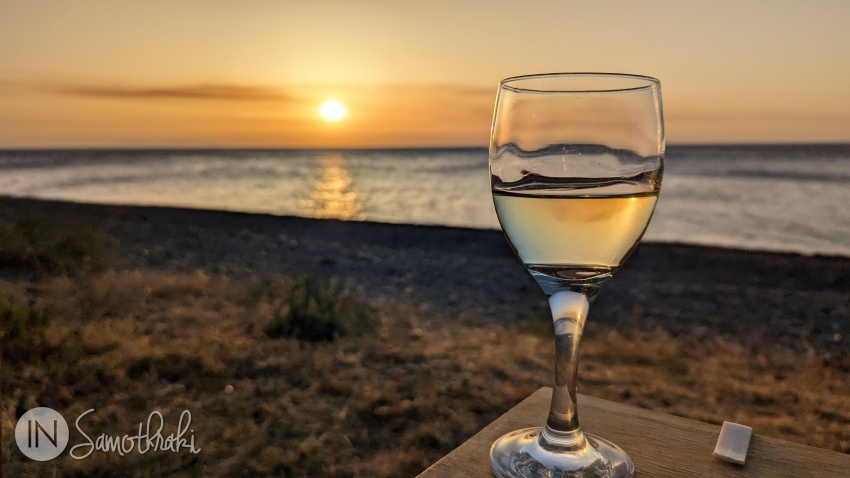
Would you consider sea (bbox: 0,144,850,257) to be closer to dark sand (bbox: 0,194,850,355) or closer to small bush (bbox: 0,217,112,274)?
dark sand (bbox: 0,194,850,355)

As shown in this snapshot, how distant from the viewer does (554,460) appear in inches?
36.5

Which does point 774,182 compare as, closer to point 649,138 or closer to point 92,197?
point 92,197

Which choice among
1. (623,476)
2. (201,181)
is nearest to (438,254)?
(623,476)

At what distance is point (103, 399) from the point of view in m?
3.41

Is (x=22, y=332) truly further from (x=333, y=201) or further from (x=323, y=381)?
(x=333, y=201)

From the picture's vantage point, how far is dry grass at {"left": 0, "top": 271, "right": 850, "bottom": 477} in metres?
3.06

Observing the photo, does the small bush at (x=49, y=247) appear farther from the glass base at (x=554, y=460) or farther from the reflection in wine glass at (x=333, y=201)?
the reflection in wine glass at (x=333, y=201)

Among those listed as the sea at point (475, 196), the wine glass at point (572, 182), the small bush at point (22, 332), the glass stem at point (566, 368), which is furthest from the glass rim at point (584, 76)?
the sea at point (475, 196)

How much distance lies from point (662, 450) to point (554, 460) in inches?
A: 10.6

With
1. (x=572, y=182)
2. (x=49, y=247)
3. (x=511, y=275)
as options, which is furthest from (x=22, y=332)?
(x=511, y=275)

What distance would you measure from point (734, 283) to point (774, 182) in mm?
22422

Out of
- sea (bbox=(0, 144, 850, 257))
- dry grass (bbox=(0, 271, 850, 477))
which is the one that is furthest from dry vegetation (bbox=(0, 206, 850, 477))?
sea (bbox=(0, 144, 850, 257))

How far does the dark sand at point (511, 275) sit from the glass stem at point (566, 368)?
4920 millimetres

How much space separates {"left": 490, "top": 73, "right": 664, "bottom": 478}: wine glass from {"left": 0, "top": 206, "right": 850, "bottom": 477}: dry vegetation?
228cm
